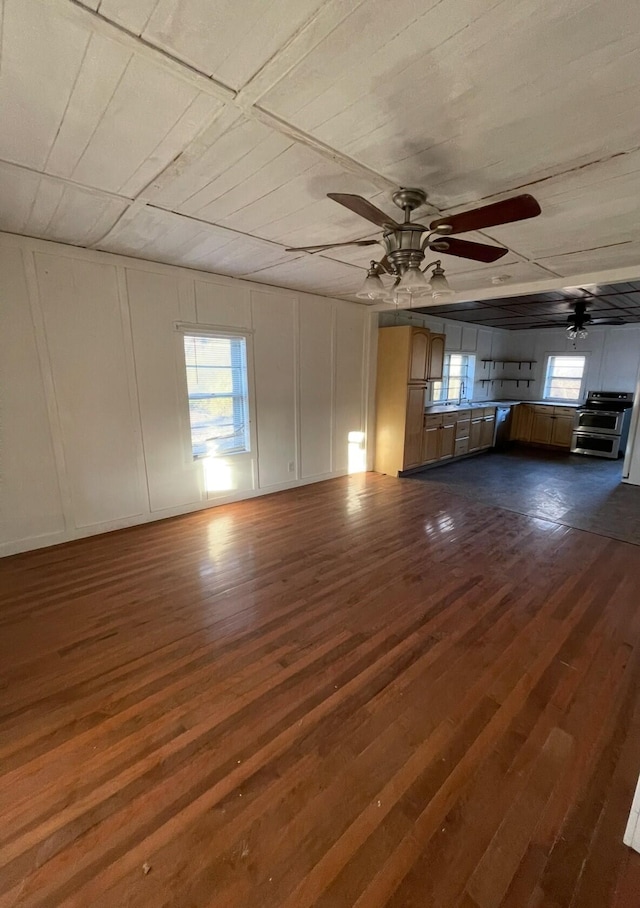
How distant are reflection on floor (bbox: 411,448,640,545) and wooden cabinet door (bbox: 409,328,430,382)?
1565 mm

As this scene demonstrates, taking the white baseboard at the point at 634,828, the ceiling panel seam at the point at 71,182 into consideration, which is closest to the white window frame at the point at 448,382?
the ceiling panel seam at the point at 71,182

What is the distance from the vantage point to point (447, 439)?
653cm

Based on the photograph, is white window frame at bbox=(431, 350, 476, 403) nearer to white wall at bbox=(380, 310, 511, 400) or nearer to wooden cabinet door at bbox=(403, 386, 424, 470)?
white wall at bbox=(380, 310, 511, 400)

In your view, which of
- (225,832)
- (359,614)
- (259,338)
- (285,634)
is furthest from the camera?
(259,338)

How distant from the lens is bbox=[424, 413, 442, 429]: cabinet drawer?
20.0ft

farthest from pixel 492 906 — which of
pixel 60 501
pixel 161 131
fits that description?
pixel 60 501

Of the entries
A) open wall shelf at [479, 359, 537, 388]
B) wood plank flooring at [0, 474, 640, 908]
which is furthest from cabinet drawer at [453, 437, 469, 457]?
wood plank flooring at [0, 474, 640, 908]

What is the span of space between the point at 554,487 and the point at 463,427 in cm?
189

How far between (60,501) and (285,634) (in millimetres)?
2557

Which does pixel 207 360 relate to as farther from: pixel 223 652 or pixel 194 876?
pixel 194 876

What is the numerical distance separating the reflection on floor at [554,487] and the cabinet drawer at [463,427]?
0.50m

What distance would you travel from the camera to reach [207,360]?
4219 millimetres

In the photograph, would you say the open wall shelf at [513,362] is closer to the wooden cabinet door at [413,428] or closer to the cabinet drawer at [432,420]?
the cabinet drawer at [432,420]

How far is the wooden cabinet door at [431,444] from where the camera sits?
20.0 ft
